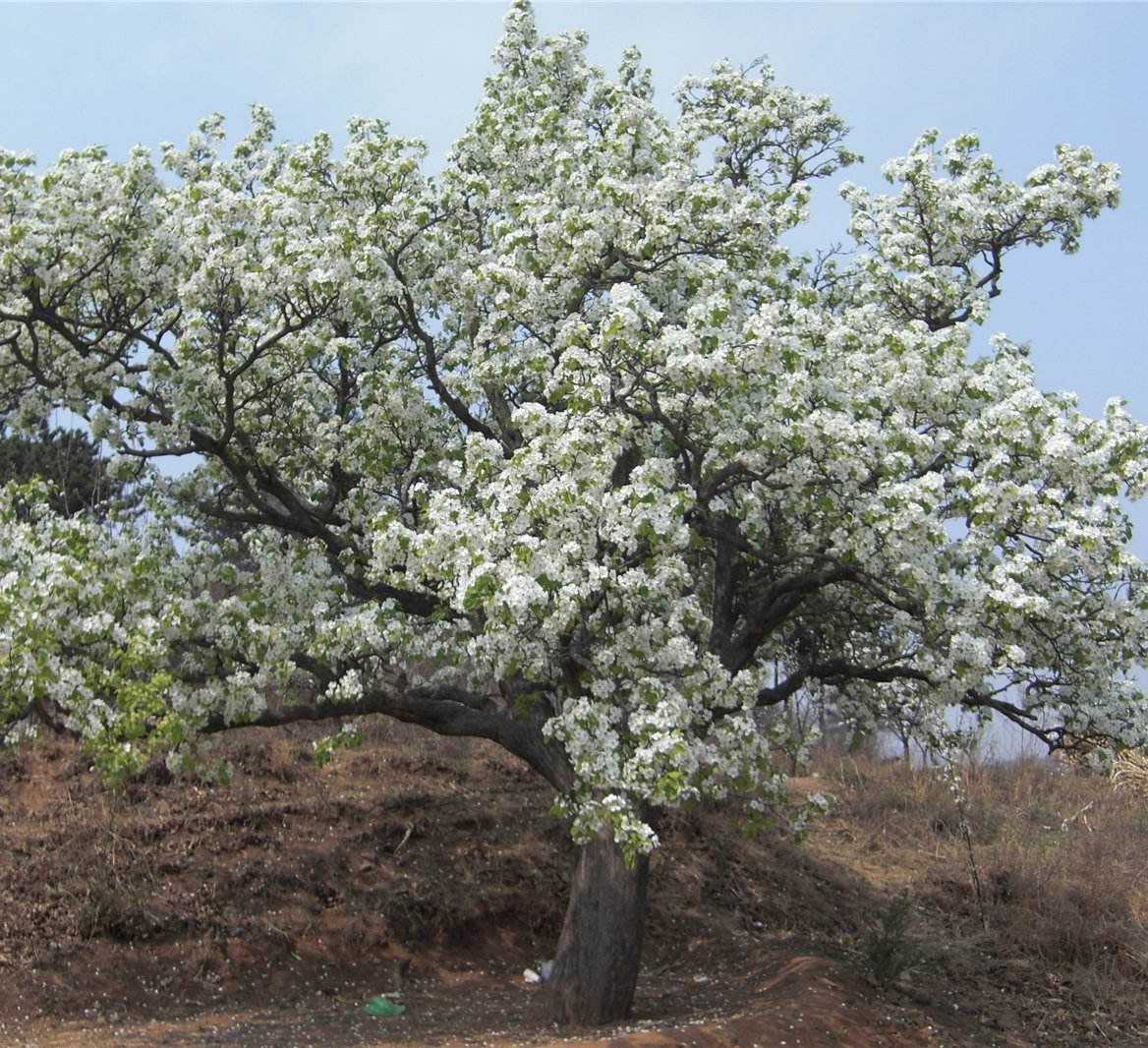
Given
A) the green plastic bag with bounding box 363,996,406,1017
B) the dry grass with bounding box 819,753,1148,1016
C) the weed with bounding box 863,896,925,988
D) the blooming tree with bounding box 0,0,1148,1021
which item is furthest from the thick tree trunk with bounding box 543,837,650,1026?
the dry grass with bounding box 819,753,1148,1016

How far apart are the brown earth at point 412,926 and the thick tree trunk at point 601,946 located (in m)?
0.44

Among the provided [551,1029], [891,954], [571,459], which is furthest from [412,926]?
[571,459]

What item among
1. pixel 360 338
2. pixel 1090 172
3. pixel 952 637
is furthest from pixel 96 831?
pixel 1090 172

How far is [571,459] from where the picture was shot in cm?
1111

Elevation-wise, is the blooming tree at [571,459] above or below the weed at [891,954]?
above

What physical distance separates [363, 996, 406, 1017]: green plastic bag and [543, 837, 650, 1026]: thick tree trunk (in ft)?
6.06

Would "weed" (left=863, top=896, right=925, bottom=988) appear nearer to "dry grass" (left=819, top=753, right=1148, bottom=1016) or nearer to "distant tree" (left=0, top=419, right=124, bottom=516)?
"dry grass" (left=819, top=753, right=1148, bottom=1016)

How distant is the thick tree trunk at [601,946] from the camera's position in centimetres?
1322

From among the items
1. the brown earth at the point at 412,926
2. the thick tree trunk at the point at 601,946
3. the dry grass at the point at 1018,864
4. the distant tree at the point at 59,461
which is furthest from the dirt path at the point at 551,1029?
the distant tree at the point at 59,461

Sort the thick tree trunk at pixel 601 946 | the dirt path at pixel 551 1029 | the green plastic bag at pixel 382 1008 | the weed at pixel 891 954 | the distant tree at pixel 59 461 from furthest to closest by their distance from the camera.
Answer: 1. the distant tree at pixel 59 461
2. the weed at pixel 891 954
3. the green plastic bag at pixel 382 1008
4. the thick tree trunk at pixel 601 946
5. the dirt path at pixel 551 1029

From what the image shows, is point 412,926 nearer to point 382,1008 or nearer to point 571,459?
point 382,1008

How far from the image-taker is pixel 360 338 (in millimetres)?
14531

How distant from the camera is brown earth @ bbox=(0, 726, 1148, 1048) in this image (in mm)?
13609

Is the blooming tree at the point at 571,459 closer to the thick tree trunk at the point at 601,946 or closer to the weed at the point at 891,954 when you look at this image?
the thick tree trunk at the point at 601,946
